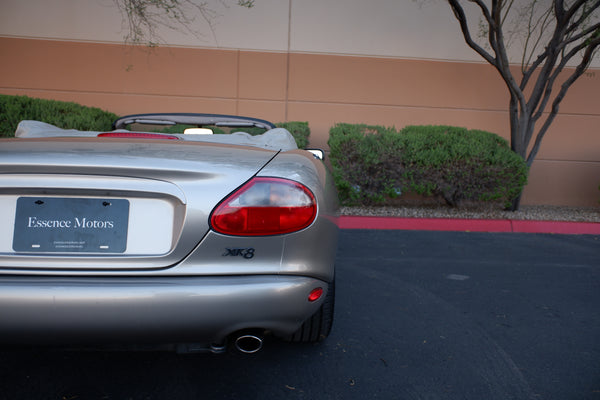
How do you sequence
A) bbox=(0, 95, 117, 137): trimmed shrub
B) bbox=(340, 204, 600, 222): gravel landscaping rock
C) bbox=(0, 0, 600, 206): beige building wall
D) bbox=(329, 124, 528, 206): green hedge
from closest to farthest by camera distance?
bbox=(0, 95, 117, 137): trimmed shrub
bbox=(329, 124, 528, 206): green hedge
bbox=(340, 204, 600, 222): gravel landscaping rock
bbox=(0, 0, 600, 206): beige building wall

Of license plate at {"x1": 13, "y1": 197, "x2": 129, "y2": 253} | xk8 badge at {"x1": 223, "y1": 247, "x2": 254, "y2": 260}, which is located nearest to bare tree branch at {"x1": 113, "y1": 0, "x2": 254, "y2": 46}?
license plate at {"x1": 13, "y1": 197, "x2": 129, "y2": 253}

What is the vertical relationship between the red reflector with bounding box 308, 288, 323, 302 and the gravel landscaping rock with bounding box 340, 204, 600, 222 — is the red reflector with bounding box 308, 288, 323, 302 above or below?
above

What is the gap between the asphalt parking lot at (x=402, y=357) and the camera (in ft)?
6.35

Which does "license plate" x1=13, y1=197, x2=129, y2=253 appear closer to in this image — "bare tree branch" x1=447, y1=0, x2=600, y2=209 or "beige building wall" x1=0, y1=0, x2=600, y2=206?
"bare tree branch" x1=447, y1=0, x2=600, y2=209

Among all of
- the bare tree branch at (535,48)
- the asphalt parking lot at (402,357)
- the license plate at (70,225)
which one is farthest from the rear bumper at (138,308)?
the bare tree branch at (535,48)

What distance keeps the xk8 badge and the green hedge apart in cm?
507

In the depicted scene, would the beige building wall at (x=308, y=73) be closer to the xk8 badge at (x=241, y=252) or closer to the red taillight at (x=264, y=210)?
the red taillight at (x=264, y=210)

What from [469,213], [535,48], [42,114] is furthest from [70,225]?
[535,48]

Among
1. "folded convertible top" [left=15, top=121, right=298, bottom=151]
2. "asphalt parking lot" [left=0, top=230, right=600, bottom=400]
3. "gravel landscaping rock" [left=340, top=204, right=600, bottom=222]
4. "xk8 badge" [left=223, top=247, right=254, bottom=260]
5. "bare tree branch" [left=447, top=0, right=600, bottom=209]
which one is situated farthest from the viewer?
"gravel landscaping rock" [left=340, top=204, right=600, bottom=222]

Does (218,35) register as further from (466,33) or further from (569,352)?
(569,352)

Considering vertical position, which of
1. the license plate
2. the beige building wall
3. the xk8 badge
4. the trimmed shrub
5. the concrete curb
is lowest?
the concrete curb

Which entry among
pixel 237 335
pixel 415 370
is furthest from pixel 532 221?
pixel 237 335

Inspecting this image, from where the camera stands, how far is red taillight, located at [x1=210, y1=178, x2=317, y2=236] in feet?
4.92

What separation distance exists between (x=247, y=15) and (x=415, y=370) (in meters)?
7.37
